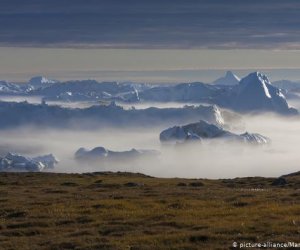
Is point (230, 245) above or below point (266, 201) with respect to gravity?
below

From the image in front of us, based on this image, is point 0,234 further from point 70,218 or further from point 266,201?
point 266,201

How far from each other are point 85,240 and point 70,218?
8.00m

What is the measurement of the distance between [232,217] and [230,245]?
8.26 meters

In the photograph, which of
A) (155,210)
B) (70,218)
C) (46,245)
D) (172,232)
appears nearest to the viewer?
(46,245)

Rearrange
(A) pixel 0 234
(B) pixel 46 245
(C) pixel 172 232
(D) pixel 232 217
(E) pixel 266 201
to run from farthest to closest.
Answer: (E) pixel 266 201 < (D) pixel 232 217 < (A) pixel 0 234 < (C) pixel 172 232 < (B) pixel 46 245

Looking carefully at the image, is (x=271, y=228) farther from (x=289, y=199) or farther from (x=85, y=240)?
(x=289, y=199)

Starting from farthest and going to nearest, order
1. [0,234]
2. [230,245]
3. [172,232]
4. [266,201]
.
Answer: [266,201] → [0,234] → [172,232] → [230,245]

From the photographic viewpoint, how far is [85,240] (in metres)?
29.2

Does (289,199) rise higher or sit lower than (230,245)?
higher

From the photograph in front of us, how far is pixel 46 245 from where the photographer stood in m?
28.6

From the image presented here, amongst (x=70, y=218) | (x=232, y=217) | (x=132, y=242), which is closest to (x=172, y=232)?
(x=132, y=242)

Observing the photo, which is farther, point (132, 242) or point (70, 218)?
point (70, 218)

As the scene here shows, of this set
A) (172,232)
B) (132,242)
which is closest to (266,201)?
(172,232)

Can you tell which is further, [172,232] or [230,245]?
[172,232]
